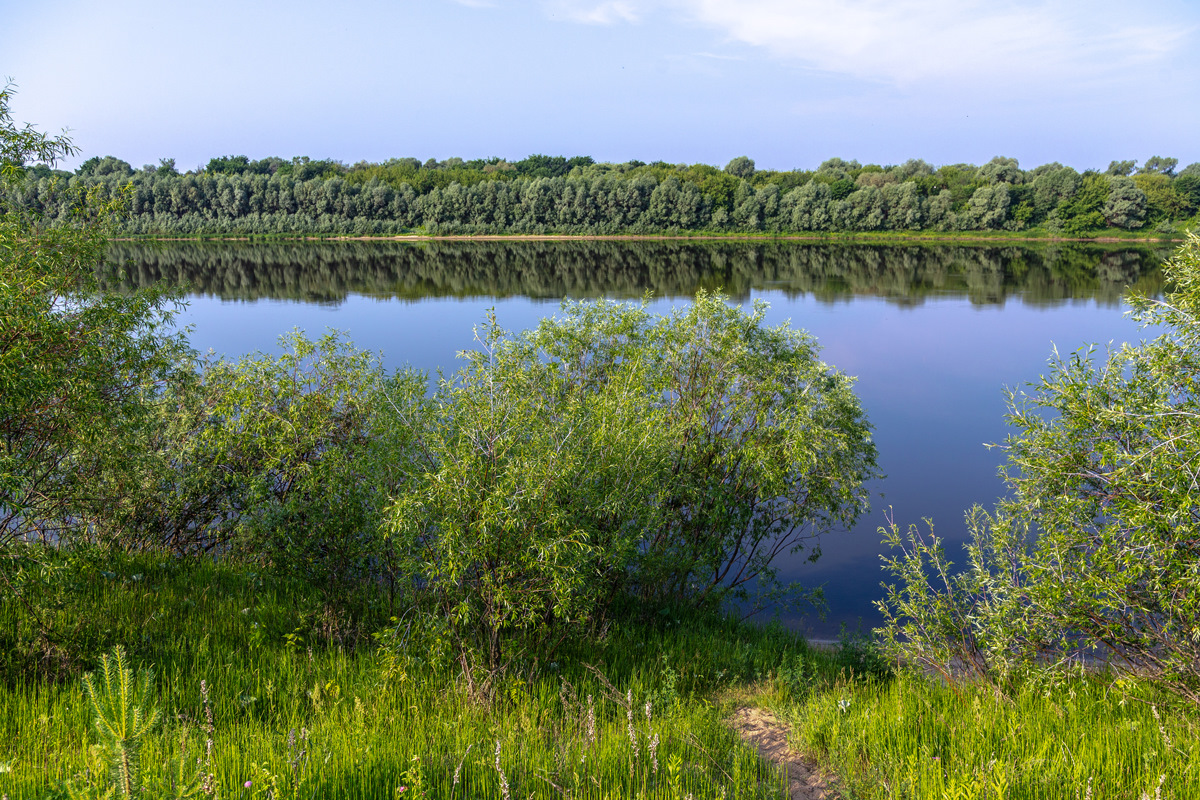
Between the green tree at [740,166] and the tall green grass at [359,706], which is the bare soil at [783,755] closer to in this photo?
the tall green grass at [359,706]

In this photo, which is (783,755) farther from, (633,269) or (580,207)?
(580,207)

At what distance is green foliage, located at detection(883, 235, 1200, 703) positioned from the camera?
7211mm

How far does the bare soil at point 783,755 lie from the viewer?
6.35 m

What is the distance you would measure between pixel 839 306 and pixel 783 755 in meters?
48.1

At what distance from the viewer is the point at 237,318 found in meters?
46.3

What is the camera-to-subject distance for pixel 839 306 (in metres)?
51.8

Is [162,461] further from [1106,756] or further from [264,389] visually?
[1106,756]

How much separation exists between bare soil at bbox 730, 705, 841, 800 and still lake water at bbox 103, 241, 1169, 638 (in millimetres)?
6794

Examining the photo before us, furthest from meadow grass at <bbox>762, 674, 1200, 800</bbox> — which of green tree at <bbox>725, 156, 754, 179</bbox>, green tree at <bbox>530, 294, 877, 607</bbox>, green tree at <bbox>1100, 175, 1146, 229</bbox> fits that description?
green tree at <bbox>725, 156, 754, 179</bbox>

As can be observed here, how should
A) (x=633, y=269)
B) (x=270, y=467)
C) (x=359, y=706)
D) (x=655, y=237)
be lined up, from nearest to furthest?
(x=359, y=706)
(x=270, y=467)
(x=633, y=269)
(x=655, y=237)

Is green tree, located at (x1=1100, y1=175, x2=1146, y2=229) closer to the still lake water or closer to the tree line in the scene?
the tree line

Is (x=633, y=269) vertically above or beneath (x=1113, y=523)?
above

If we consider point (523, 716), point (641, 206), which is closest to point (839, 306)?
point (523, 716)

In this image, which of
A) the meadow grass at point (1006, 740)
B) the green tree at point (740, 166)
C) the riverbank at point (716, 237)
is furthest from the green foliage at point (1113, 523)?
the green tree at point (740, 166)
